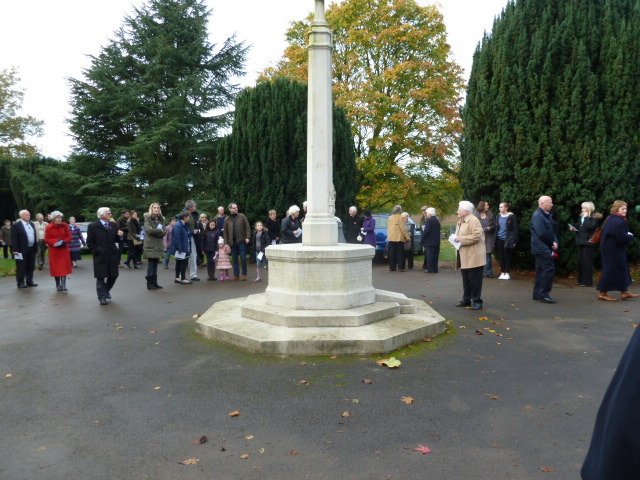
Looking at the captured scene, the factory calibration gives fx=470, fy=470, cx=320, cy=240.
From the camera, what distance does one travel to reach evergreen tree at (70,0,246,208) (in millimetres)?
26766

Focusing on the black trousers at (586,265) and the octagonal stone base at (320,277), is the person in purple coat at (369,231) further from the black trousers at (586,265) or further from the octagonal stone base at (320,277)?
the octagonal stone base at (320,277)

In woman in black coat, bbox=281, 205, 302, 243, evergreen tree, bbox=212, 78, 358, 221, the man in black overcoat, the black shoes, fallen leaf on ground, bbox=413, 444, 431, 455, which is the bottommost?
fallen leaf on ground, bbox=413, 444, 431, 455

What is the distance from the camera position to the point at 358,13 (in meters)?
24.3

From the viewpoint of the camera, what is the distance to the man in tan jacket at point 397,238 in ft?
46.0

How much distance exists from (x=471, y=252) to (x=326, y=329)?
339 cm

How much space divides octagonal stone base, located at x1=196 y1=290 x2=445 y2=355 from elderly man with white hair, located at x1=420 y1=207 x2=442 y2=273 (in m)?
6.54

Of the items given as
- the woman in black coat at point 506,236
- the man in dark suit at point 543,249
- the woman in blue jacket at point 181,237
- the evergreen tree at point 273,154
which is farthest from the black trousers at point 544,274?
the evergreen tree at point 273,154

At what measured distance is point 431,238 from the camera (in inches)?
540

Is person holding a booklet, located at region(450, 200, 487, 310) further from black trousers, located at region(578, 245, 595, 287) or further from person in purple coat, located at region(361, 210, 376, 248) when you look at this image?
person in purple coat, located at region(361, 210, 376, 248)

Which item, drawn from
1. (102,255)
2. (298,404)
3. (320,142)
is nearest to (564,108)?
(320,142)

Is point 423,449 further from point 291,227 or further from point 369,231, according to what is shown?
point 369,231

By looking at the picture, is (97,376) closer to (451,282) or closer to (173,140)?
(451,282)

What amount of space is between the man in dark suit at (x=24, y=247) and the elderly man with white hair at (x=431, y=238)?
34.9 ft

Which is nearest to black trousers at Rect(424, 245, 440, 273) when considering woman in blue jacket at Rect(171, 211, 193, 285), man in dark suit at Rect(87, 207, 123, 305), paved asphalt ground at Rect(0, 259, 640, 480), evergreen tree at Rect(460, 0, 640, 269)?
evergreen tree at Rect(460, 0, 640, 269)
